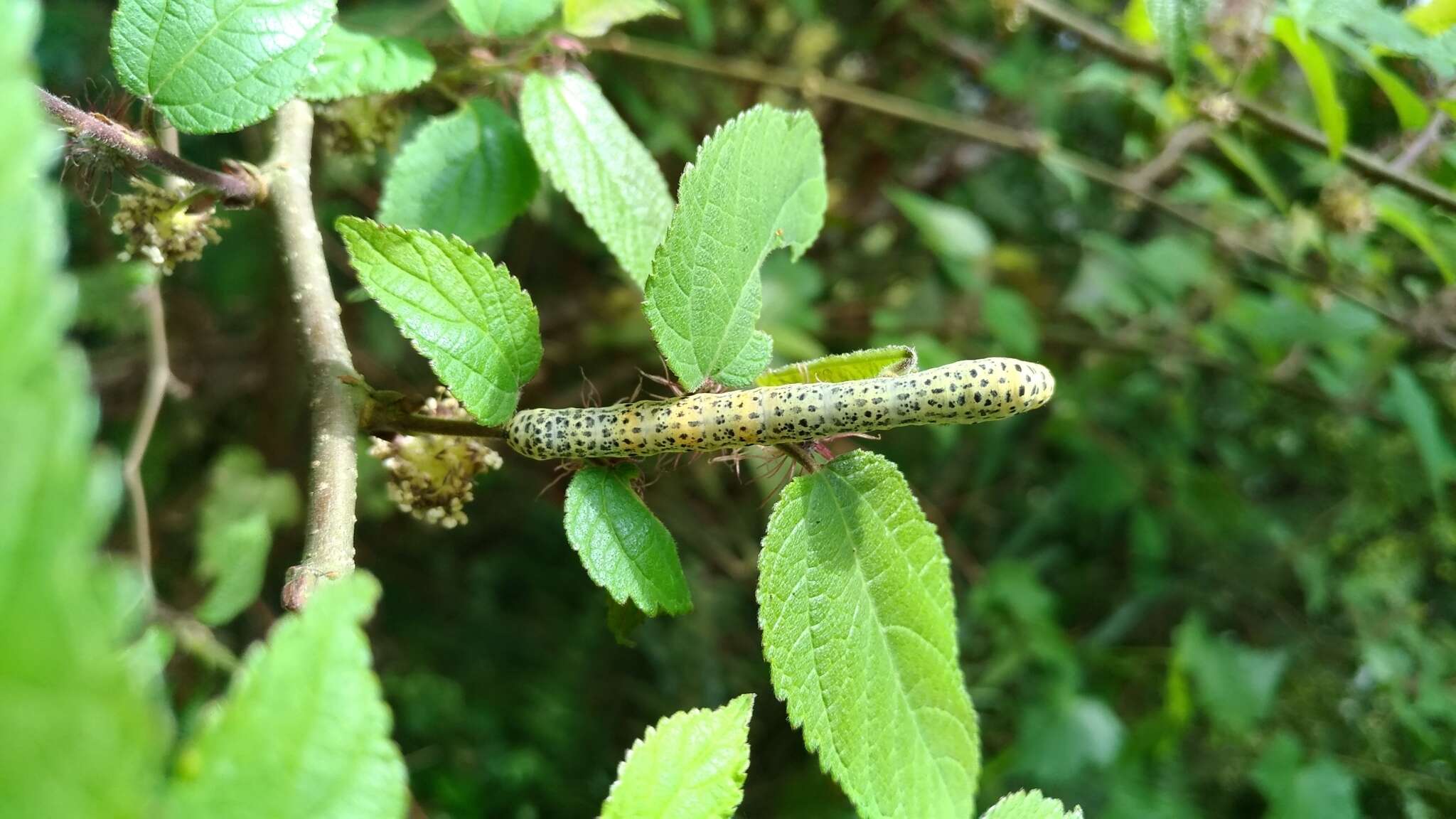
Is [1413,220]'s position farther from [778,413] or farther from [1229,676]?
[1229,676]

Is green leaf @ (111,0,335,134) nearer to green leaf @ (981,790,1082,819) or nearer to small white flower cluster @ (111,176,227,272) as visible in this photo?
small white flower cluster @ (111,176,227,272)

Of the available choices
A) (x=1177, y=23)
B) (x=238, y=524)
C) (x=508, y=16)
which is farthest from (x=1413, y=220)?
(x=238, y=524)

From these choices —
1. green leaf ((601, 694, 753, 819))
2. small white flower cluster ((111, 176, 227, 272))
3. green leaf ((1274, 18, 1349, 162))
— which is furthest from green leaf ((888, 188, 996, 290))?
green leaf ((601, 694, 753, 819))

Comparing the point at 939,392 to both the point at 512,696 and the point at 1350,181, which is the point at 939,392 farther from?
the point at 512,696

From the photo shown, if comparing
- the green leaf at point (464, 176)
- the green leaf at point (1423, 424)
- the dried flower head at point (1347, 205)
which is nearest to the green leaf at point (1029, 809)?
the green leaf at point (464, 176)

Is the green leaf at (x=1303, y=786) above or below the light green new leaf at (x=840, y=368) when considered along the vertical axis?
below

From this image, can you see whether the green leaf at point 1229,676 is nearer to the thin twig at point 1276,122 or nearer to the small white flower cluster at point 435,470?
the thin twig at point 1276,122
